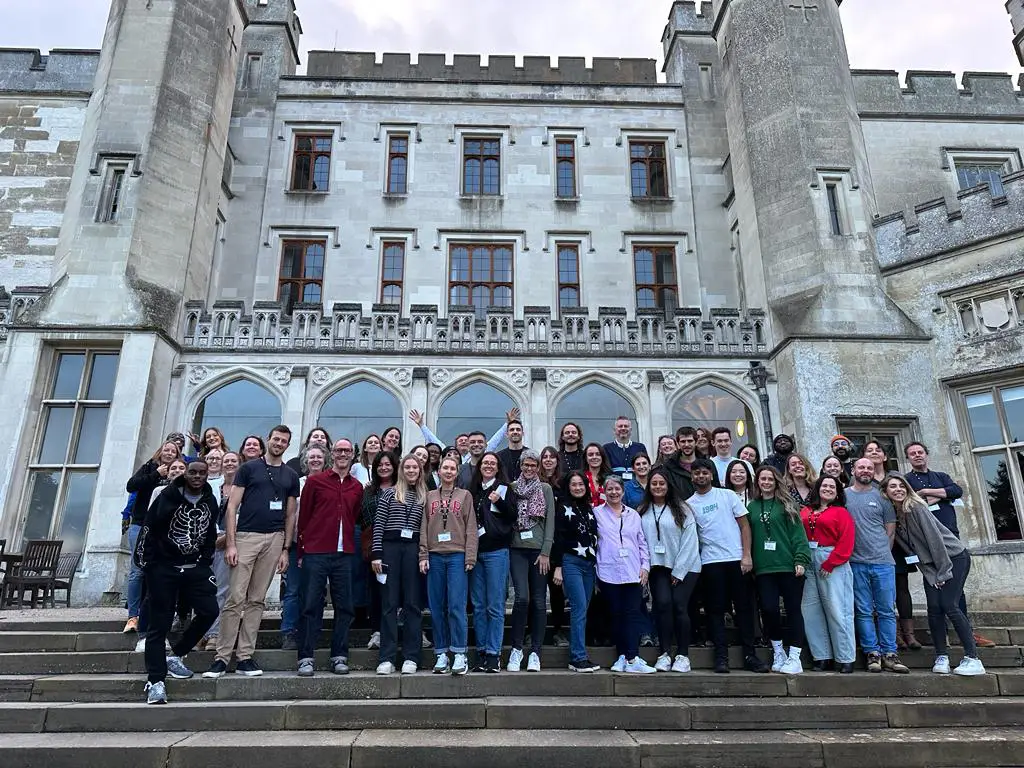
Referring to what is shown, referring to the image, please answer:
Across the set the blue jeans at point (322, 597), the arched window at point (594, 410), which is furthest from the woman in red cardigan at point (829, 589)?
the arched window at point (594, 410)

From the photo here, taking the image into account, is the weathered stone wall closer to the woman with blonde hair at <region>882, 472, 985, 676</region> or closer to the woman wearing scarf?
the woman wearing scarf

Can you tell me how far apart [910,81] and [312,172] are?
1455 centimetres

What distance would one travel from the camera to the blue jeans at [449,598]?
5.24 meters

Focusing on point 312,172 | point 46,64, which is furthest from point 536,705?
point 46,64

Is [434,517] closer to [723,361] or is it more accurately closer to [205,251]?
[723,361]

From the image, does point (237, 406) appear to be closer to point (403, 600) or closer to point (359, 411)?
point (359, 411)

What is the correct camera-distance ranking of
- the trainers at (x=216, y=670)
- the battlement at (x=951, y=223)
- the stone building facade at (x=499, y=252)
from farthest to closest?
the stone building facade at (x=499, y=252) → the battlement at (x=951, y=223) → the trainers at (x=216, y=670)

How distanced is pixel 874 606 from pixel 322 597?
466cm

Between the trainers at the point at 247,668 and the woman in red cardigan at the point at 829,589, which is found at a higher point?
the woman in red cardigan at the point at 829,589

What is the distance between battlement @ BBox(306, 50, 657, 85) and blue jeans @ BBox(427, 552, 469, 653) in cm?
1550

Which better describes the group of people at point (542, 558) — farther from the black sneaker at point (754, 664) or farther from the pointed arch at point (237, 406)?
the pointed arch at point (237, 406)

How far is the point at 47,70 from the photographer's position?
15.7 metres

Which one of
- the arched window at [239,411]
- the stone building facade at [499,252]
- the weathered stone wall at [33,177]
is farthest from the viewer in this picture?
the weathered stone wall at [33,177]

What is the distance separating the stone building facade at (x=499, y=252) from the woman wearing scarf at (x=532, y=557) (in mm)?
5447
